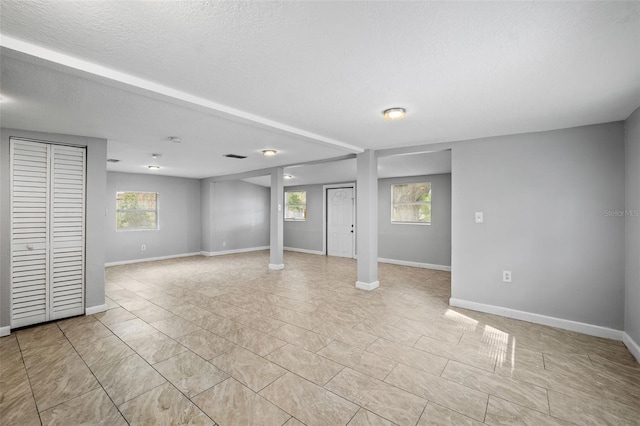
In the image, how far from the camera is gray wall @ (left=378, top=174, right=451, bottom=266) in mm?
6453

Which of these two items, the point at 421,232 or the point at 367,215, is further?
the point at 421,232

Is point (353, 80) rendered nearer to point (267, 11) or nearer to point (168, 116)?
point (267, 11)

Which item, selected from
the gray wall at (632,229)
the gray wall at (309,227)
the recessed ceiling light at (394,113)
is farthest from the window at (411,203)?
the recessed ceiling light at (394,113)

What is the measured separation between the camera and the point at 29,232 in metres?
3.38

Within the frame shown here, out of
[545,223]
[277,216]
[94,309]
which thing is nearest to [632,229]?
[545,223]

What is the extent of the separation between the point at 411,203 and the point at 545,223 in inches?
145

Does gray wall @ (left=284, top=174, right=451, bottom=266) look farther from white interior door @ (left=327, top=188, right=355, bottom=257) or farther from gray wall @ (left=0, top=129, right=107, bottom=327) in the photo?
gray wall @ (left=0, top=129, right=107, bottom=327)

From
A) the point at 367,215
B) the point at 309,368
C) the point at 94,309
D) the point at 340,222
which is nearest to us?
the point at 309,368

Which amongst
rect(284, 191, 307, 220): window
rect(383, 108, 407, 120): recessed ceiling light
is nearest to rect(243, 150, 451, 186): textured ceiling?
rect(284, 191, 307, 220): window

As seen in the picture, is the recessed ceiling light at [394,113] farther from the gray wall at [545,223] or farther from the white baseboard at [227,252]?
the white baseboard at [227,252]

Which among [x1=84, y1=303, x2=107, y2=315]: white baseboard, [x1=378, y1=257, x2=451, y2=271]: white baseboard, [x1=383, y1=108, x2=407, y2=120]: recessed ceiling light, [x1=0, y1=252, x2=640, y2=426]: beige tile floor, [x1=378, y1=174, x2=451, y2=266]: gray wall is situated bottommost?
[x1=0, y1=252, x2=640, y2=426]: beige tile floor

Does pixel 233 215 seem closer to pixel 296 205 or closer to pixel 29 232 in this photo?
pixel 296 205

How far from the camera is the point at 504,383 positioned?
2.23 metres

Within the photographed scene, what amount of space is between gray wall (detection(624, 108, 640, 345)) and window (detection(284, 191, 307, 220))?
7.36 meters
